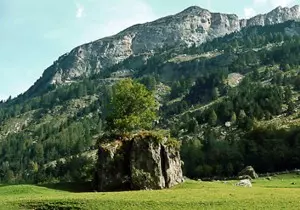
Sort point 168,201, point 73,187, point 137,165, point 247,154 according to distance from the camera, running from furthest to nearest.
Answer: point 247,154
point 73,187
point 137,165
point 168,201

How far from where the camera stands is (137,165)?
205ft

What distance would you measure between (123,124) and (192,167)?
269 ft

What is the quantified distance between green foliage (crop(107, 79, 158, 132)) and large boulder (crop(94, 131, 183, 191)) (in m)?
11.8

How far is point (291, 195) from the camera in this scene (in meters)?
44.8

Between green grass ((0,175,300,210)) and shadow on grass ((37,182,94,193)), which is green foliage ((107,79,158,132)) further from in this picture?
green grass ((0,175,300,210))

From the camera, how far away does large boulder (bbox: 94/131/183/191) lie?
61906 mm

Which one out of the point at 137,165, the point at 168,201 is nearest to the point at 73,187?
the point at 137,165

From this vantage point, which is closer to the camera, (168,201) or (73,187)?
(168,201)

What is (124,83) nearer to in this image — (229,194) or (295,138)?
(229,194)

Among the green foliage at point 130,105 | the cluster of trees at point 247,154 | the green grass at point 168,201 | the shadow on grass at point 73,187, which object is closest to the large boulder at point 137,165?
the shadow on grass at point 73,187

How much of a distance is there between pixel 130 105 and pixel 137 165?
58.2 ft

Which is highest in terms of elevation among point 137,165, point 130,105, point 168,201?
point 130,105

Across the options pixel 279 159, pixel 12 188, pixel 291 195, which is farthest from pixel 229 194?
pixel 279 159

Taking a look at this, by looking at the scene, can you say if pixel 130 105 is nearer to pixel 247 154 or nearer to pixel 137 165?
pixel 137 165
